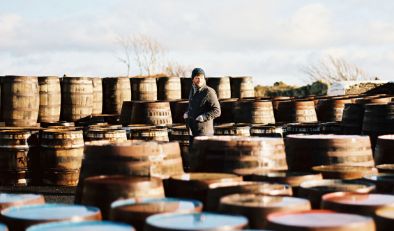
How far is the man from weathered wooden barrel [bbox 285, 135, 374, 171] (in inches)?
120

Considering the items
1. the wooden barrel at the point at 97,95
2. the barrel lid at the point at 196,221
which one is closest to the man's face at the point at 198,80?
the barrel lid at the point at 196,221

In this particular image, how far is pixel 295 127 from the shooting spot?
33.6 feet

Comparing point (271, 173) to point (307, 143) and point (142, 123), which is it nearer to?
point (307, 143)

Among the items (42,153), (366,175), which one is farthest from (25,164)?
(366,175)

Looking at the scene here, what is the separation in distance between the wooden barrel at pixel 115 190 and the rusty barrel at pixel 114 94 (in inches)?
477

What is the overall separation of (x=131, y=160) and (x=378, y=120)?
486cm

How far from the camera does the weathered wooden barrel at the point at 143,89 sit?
17.3 meters

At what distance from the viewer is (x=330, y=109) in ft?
44.4

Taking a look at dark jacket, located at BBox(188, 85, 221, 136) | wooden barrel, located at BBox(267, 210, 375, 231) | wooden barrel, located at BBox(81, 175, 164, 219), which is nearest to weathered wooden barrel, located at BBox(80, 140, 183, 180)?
wooden barrel, located at BBox(81, 175, 164, 219)

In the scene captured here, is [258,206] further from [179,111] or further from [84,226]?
[179,111]

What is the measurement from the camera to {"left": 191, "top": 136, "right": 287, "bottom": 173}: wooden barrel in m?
5.23

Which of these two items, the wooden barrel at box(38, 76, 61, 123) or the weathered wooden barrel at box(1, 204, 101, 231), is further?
the wooden barrel at box(38, 76, 61, 123)

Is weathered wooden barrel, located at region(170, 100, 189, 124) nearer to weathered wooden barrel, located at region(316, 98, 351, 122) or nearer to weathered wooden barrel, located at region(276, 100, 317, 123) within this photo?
weathered wooden barrel, located at region(276, 100, 317, 123)

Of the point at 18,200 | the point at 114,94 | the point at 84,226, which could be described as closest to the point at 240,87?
the point at 114,94
